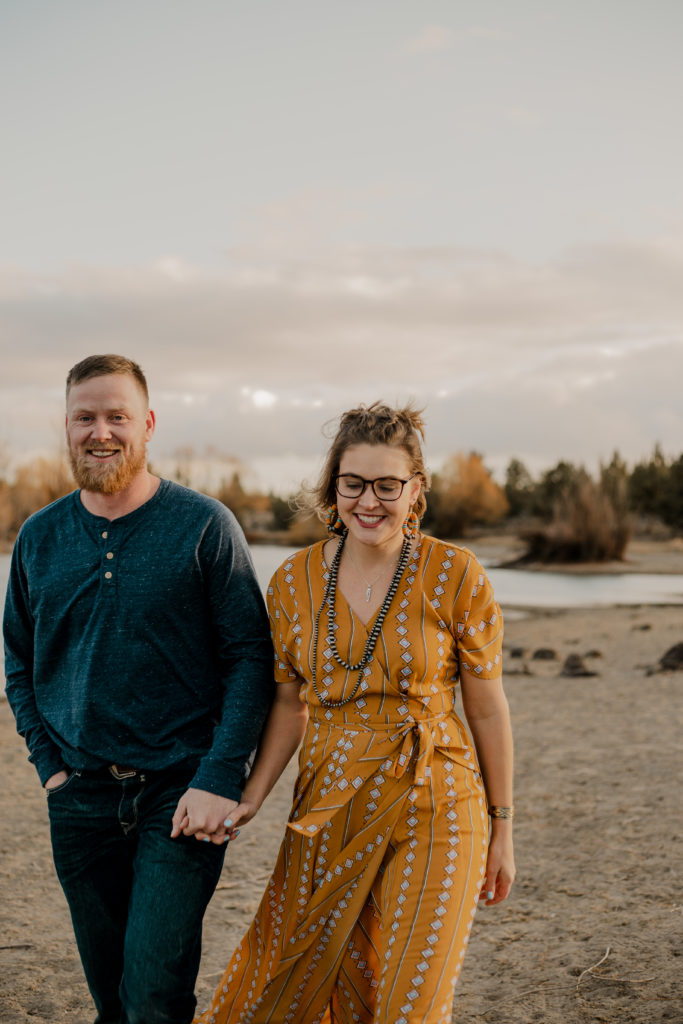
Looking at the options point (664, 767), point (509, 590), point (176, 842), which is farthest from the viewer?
point (509, 590)

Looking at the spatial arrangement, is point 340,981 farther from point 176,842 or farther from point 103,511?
point 103,511

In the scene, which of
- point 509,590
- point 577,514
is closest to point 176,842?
point 509,590

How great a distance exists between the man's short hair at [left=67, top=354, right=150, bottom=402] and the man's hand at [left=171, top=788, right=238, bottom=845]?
4.03 feet

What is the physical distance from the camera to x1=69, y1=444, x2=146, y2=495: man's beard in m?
2.83

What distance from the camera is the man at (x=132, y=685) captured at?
2680 millimetres

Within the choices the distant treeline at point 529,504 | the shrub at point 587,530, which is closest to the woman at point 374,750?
the distant treeline at point 529,504

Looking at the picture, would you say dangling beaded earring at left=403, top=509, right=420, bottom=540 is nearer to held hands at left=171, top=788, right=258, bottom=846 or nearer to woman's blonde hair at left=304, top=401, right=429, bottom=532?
woman's blonde hair at left=304, top=401, right=429, bottom=532

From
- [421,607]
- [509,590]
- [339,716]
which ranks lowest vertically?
[509,590]

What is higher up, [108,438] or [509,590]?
[108,438]

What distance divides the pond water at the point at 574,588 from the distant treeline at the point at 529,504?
3285 millimetres

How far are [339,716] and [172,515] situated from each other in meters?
0.78

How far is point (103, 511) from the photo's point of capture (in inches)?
115

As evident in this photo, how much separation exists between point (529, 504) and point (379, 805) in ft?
250

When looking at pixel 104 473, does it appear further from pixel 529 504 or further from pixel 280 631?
pixel 529 504
